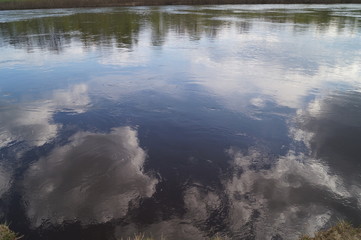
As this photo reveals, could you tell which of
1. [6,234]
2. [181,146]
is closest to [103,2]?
[181,146]

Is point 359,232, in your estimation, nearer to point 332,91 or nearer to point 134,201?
point 134,201

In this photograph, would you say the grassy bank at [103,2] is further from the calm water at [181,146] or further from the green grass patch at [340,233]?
the green grass patch at [340,233]

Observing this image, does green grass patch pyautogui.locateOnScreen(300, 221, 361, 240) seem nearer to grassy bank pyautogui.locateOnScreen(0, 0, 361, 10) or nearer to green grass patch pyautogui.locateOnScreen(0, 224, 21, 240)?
green grass patch pyautogui.locateOnScreen(0, 224, 21, 240)

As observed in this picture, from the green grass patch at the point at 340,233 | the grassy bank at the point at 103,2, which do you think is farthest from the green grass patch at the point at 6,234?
the grassy bank at the point at 103,2

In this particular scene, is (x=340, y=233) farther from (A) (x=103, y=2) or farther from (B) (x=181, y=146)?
(A) (x=103, y=2)

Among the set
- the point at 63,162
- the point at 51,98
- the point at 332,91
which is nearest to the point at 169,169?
the point at 63,162

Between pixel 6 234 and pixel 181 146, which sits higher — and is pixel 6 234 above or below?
above

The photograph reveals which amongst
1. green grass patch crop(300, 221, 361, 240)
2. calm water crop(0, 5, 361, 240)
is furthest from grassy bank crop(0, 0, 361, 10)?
green grass patch crop(300, 221, 361, 240)

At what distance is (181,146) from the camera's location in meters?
7.59

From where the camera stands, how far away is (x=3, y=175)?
648 centimetres

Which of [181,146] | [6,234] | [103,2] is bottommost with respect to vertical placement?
[181,146]

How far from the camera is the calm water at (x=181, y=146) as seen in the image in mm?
5285

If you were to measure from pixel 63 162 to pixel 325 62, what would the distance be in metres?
13.3

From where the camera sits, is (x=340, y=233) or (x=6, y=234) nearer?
(x=340, y=233)
